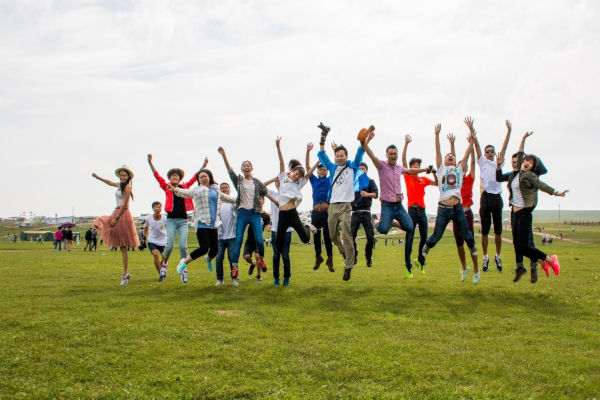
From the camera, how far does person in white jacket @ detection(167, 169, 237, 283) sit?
1166cm

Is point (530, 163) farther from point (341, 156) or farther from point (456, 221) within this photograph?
point (341, 156)

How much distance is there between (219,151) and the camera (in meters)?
11.5

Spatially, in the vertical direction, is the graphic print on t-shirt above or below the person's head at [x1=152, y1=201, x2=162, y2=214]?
above

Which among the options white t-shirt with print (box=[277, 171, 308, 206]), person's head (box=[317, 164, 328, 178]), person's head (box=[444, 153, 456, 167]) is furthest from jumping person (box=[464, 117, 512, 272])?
white t-shirt with print (box=[277, 171, 308, 206])

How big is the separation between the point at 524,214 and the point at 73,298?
1010 centimetres

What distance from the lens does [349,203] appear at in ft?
35.7

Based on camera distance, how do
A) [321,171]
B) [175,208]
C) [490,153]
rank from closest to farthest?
[490,153], [321,171], [175,208]

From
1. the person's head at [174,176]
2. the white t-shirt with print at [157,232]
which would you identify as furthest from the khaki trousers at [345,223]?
the white t-shirt with print at [157,232]

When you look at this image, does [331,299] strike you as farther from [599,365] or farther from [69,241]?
[69,241]

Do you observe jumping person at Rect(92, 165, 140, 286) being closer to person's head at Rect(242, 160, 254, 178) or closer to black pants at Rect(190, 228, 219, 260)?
black pants at Rect(190, 228, 219, 260)

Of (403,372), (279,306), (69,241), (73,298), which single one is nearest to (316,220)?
(279,306)

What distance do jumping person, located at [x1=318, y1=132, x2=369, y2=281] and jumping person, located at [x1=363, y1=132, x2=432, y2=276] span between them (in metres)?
0.74

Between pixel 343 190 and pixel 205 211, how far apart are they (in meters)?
3.58

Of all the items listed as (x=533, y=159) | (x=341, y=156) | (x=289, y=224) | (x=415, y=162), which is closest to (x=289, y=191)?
(x=289, y=224)
